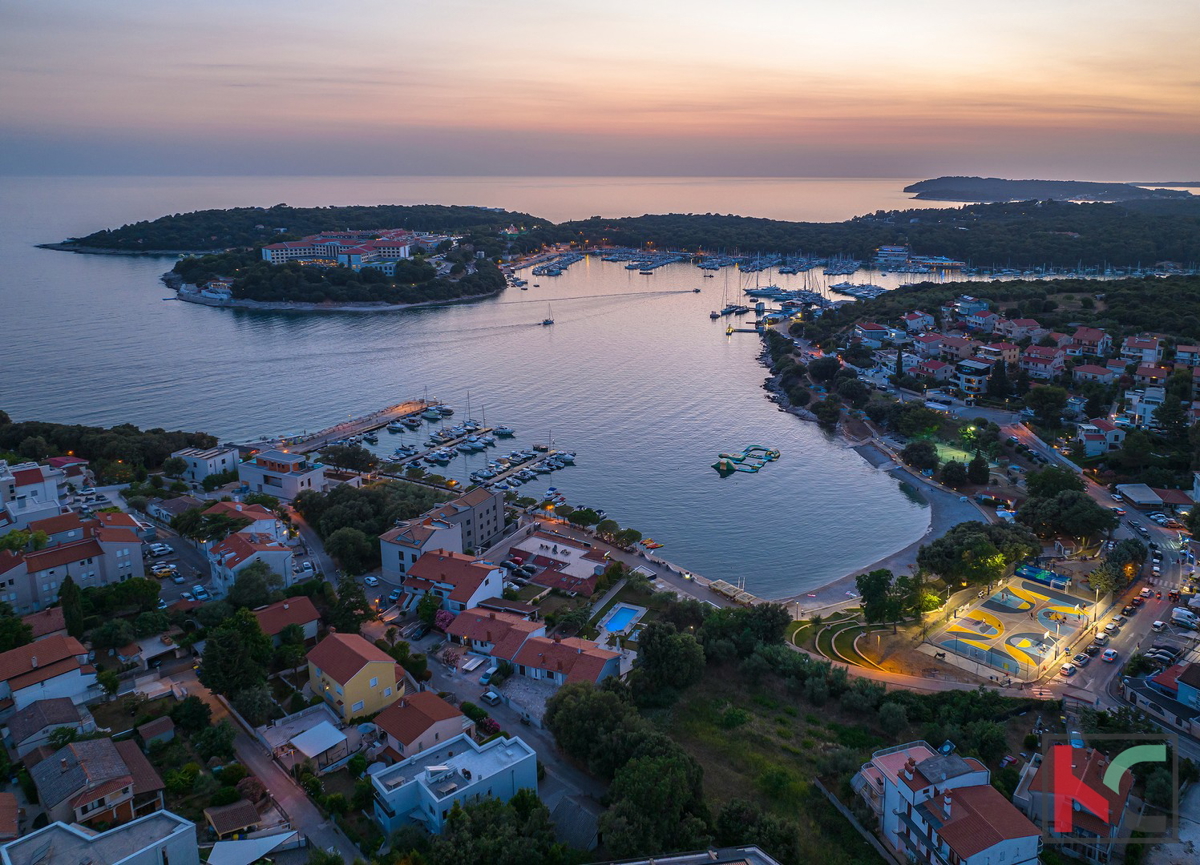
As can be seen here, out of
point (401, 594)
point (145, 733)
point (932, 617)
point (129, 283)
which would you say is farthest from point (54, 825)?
point (129, 283)

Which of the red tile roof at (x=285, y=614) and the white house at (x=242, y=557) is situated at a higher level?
the white house at (x=242, y=557)

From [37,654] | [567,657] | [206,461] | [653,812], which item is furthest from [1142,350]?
Result: [37,654]

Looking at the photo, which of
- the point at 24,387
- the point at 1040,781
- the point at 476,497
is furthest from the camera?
the point at 24,387

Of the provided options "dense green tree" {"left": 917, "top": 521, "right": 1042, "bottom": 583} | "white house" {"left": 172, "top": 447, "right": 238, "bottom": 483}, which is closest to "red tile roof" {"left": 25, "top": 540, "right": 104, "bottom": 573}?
"white house" {"left": 172, "top": 447, "right": 238, "bottom": 483}

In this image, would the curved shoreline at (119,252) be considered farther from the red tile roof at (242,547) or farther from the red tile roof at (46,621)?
the red tile roof at (46,621)

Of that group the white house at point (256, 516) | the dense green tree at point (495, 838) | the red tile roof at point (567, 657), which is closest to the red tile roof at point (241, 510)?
the white house at point (256, 516)

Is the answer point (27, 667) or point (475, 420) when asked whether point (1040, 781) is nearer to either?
point (27, 667)

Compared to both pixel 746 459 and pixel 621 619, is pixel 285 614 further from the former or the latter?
pixel 746 459
